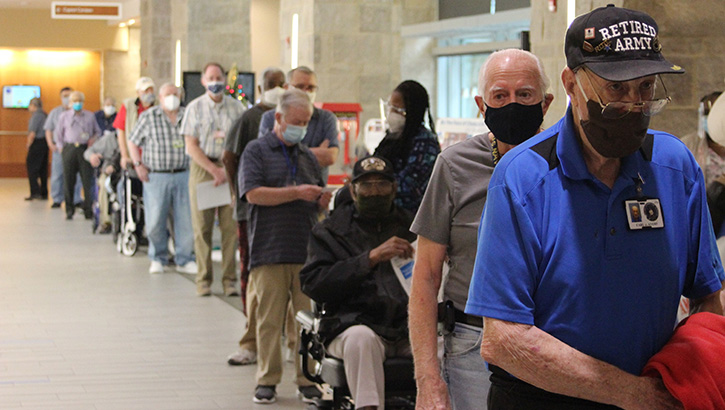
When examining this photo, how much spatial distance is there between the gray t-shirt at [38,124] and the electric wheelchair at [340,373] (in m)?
14.5

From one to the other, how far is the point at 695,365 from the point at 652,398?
87 mm

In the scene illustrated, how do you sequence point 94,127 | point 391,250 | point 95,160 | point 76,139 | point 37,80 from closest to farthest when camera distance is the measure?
point 391,250, point 95,160, point 76,139, point 94,127, point 37,80

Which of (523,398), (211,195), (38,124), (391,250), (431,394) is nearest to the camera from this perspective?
(523,398)

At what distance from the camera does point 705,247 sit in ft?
5.89

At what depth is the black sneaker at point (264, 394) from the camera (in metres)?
5.07

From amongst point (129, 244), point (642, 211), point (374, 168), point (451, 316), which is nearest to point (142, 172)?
point (129, 244)

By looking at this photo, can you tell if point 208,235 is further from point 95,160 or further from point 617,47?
point 617,47

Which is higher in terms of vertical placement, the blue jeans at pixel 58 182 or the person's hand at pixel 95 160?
the person's hand at pixel 95 160

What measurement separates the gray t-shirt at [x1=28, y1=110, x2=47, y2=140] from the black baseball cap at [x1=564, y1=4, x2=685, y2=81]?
17215mm

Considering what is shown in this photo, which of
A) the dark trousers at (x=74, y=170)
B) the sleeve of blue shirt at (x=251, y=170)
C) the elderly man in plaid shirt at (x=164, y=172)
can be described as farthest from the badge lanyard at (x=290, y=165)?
the dark trousers at (x=74, y=170)

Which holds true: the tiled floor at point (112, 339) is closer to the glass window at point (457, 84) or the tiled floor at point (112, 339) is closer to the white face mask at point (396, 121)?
the white face mask at point (396, 121)

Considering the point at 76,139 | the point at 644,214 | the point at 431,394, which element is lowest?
the point at 431,394

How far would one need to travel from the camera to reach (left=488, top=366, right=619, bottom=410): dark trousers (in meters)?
1.72

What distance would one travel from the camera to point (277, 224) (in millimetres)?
5105
